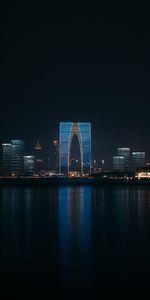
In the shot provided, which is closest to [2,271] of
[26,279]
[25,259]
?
[26,279]

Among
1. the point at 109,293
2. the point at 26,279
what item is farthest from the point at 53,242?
the point at 109,293

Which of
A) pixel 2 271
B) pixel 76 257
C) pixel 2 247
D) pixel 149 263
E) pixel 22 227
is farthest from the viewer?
pixel 22 227

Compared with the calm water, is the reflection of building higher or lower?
higher

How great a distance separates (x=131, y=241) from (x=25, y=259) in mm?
4525

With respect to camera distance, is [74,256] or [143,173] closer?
[74,256]

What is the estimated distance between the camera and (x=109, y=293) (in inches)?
342

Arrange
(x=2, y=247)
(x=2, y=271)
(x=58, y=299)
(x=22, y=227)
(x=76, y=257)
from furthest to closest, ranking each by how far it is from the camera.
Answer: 1. (x=22, y=227)
2. (x=2, y=247)
3. (x=76, y=257)
4. (x=2, y=271)
5. (x=58, y=299)

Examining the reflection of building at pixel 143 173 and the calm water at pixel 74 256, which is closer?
the calm water at pixel 74 256

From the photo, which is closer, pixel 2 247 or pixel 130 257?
pixel 130 257

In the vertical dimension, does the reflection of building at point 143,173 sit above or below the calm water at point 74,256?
above

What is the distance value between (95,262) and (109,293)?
2880mm

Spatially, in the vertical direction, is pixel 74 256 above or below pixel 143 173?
below

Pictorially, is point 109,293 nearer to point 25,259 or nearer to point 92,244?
point 25,259

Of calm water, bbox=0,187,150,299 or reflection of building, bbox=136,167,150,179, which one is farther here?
reflection of building, bbox=136,167,150,179
